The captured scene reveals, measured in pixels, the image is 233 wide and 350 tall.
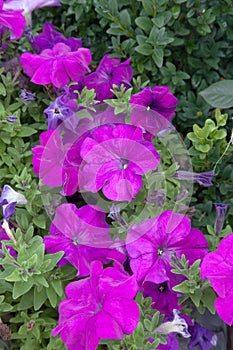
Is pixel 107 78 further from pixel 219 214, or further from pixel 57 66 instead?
pixel 219 214

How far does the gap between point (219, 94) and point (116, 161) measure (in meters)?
0.42

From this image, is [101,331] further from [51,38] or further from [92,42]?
[92,42]

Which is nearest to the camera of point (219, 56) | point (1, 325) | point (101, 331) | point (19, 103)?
point (101, 331)

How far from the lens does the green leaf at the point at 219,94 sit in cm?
120

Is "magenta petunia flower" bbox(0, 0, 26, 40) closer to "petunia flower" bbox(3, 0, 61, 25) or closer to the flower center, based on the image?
"petunia flower" bbox(3, 0, 61, 25)

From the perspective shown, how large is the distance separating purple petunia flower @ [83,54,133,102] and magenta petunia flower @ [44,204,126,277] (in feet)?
1.04

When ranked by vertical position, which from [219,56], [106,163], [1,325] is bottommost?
[1,325]

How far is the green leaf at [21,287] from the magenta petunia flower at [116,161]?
0.63ft

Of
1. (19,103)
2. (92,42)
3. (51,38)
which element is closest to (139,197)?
(19,103)

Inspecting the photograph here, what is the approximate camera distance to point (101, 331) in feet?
2.66

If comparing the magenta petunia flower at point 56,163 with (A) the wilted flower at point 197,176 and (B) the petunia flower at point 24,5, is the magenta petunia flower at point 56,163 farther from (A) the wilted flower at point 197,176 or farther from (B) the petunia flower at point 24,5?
(B) the petunia flower at point 24,5

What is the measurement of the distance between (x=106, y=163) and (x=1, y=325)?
35cm

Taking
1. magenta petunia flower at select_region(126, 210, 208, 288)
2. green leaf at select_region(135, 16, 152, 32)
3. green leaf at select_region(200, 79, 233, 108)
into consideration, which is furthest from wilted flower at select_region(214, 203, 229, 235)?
green leaf at select_region(135, 16, 152, 32)

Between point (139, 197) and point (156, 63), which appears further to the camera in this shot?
point (156, 63)
